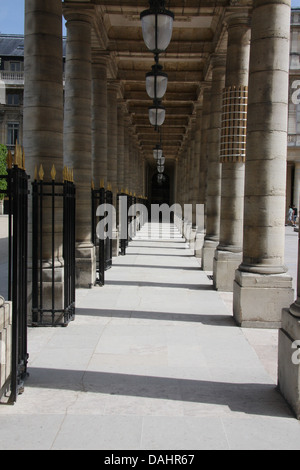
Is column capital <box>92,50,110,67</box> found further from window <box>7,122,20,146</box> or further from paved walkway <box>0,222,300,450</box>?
window <box>7,122,20,146</box>

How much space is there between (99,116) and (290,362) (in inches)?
558

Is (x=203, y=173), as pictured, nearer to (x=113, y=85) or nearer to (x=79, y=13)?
(x=113, y=85)

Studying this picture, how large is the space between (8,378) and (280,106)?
20.5 ft

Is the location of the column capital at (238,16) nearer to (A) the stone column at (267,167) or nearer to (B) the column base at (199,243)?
(A) the stone column at (267,167)

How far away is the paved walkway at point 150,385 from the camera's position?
4.57m

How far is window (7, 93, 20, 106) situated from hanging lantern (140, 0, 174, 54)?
197 ft

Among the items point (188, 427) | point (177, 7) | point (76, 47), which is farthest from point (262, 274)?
point (177, 7)

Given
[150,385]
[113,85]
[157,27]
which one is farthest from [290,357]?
[113,85]

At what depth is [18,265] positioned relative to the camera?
218 inches

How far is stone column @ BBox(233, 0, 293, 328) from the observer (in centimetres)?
881

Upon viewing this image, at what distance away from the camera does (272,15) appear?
8.78 metres

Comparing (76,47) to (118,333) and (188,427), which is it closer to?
(118,333)

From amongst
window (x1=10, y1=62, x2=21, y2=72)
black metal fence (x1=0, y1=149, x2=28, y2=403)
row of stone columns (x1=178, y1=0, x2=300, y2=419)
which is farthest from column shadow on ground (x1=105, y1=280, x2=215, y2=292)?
window (x1=10, y1=62, x2=21, y2=72)

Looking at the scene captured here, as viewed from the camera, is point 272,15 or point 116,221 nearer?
point 272,15
